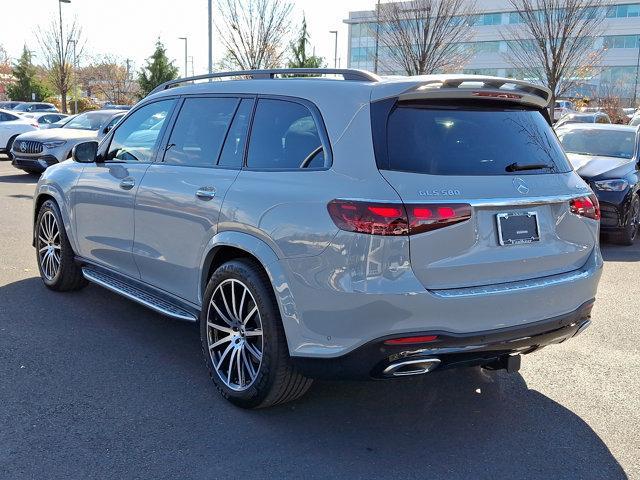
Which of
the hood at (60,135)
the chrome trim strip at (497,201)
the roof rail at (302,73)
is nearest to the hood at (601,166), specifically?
the chrome trim strip at (497,201)

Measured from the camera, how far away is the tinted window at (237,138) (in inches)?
157

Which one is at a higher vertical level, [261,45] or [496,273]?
[261,45]

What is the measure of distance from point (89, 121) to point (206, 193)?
1317 cm

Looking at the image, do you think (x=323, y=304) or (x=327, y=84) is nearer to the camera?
(x=323, y=304)

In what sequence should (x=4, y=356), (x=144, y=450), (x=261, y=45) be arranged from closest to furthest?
(x=144, y=450) < (x=4, y=356) < (x=261, y=45)

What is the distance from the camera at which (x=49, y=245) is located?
612cm

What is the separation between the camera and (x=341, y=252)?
3.10 m

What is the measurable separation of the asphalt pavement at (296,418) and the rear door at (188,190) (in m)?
0.66

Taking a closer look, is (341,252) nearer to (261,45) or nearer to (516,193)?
(516,193)

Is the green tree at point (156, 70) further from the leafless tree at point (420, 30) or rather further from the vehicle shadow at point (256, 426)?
the vehicle shadow at point (256, 426)

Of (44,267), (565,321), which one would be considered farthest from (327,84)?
(44,267)

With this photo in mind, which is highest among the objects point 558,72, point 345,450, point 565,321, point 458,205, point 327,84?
point 558,72

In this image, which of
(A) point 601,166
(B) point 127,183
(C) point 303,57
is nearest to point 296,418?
(B) point 127,183

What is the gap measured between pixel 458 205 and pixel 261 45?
70.9ft
